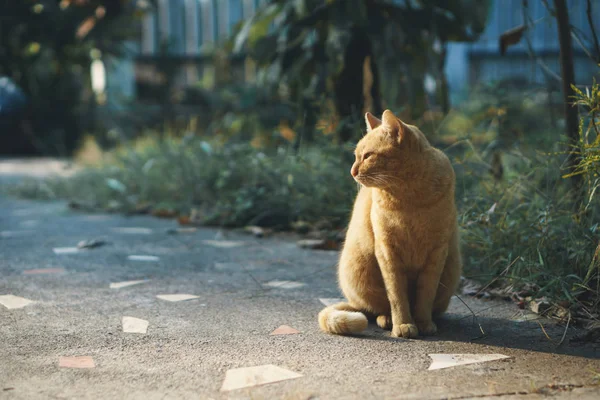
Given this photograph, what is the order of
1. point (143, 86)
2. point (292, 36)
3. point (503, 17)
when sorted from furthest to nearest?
1. point (503, 17)
2. point (143, 86)
3. point (292, 36)

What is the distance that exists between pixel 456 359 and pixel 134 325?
1.25 metres

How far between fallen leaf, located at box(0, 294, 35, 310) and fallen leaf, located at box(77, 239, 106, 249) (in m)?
1.19

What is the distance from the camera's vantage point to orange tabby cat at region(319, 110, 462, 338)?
96.4 inches

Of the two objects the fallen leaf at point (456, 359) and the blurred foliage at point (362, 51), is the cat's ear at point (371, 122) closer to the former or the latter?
the fallen leaf at point (456, 359)

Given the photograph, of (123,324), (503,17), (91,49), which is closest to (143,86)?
(91,49)

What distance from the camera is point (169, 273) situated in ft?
11.9

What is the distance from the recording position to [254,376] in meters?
2.12

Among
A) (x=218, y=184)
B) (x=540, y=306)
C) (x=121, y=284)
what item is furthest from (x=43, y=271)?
(x=540, y=306)

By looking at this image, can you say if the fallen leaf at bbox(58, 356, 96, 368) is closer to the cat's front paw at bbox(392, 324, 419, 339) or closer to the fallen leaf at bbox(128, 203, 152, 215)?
the cat's front paw at bbox(392, 324, 419, 339)

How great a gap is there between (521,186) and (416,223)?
1.27 metres

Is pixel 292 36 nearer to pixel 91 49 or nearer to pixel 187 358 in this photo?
pixel 187 358

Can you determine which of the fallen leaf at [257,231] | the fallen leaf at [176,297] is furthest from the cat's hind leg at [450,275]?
the fallen leaf at [257,231]

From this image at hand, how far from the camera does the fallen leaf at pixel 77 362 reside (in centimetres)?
222

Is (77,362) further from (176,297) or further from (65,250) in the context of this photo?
(65,250)
